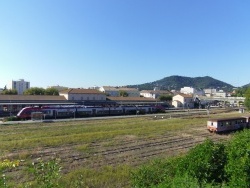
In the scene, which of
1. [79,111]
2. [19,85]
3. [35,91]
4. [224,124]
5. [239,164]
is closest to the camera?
[239,164]

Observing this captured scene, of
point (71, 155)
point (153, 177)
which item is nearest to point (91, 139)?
point (71, 155)

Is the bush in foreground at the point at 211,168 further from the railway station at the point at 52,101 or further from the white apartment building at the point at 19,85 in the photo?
the white apartment building at the point at 19,85

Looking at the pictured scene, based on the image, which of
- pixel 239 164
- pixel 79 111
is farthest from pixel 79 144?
pixel 79 111

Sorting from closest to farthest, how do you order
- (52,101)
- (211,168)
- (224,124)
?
(211,168) < (224,124) < (52,101)

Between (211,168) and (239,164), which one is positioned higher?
(239,164)

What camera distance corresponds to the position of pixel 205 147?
15.2 metres

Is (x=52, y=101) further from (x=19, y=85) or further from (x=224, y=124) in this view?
(x=19, y=85)

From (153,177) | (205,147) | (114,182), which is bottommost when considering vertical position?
(114,182)

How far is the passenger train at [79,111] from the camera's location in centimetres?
6067

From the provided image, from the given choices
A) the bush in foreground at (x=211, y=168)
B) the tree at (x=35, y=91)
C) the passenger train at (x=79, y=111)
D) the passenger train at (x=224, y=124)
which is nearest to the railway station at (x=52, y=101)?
the passenger train at (x=79, y=111)

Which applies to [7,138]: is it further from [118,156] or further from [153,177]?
[153,177]

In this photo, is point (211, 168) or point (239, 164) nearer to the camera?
point (239, 164)

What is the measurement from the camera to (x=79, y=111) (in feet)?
226

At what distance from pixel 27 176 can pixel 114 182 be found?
6456 mm
